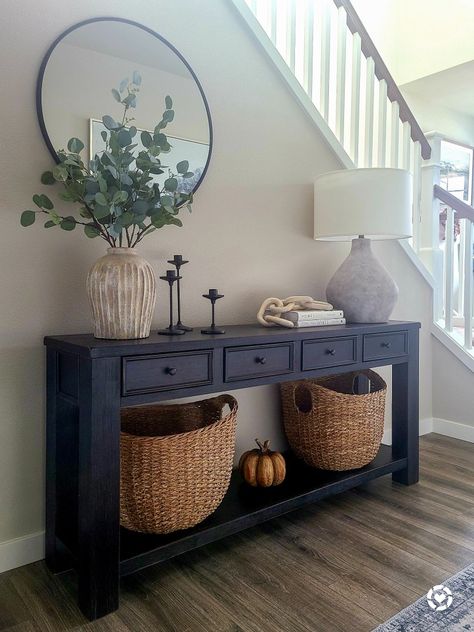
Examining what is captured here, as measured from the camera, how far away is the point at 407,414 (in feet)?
7.78

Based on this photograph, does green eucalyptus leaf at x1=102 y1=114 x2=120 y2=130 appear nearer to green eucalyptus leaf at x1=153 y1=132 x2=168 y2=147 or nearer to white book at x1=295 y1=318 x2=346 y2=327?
green eucalyptus leaf at x1=153 y1=132 x2=168 y2=147

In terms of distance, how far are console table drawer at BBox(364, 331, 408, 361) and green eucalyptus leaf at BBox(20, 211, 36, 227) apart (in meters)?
1.36

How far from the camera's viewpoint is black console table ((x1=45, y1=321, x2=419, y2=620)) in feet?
4.58

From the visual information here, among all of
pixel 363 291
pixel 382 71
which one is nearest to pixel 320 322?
pixel 363 291

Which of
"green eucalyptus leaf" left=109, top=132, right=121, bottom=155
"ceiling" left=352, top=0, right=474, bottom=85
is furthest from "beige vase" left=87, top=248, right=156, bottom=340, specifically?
"ceiling" left=352, top=0, right=474, bottom=85

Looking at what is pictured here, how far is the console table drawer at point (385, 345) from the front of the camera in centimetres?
213

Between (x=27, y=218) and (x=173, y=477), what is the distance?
0.93 meters

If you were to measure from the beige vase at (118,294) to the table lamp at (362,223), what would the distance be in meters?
1.06

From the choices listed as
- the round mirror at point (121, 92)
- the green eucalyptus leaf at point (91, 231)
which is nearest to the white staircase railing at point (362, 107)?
the round mirror at point (121, 92)

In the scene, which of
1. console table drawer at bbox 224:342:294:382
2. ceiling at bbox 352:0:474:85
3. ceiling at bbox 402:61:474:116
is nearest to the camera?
console table drawer at bbox 224:342:294:382

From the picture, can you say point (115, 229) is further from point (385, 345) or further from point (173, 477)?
point (385, 345)

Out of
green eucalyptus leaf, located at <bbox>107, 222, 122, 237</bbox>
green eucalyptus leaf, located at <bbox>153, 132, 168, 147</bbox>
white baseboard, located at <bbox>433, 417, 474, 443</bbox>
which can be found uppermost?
green eucalyptus leaf, located at <bbox>153, 132, 168, 147</bbox>

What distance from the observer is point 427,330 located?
10.5 feet

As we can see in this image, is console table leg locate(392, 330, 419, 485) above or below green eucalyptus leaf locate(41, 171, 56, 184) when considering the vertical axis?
below
